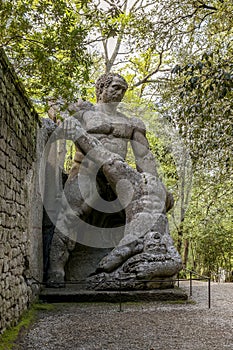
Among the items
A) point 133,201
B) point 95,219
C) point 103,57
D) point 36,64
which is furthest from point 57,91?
point 103,57

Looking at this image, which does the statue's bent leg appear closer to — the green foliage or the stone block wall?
the stone block wall

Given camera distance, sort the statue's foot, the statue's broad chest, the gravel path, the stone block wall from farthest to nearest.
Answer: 1. the statue's broad chest
2. the statue's foot
3. the stone block wall
4. the gravel path

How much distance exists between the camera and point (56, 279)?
641cm

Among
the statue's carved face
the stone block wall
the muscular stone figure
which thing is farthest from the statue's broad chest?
the stone block wall

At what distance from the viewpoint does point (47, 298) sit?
18.9ft

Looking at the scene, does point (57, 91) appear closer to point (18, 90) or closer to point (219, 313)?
point (18, 90)

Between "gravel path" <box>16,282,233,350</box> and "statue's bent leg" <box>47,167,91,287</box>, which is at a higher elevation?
"statue's bent leg" <box>47,167,91,287</box>

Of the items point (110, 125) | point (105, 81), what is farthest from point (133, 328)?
point (105, 81)

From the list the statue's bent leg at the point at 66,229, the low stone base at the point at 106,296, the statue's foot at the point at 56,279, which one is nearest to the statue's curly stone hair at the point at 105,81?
the statue's bent leg at the point at 66,229

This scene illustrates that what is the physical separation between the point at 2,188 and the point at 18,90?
1221mm

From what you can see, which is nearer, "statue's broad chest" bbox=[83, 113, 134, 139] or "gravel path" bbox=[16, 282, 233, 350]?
"gravel path" bbox=[16, 282, 233, 350]

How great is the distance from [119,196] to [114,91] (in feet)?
6.13

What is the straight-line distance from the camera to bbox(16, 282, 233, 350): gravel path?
3.80 m

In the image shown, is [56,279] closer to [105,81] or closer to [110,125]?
[110,125]
